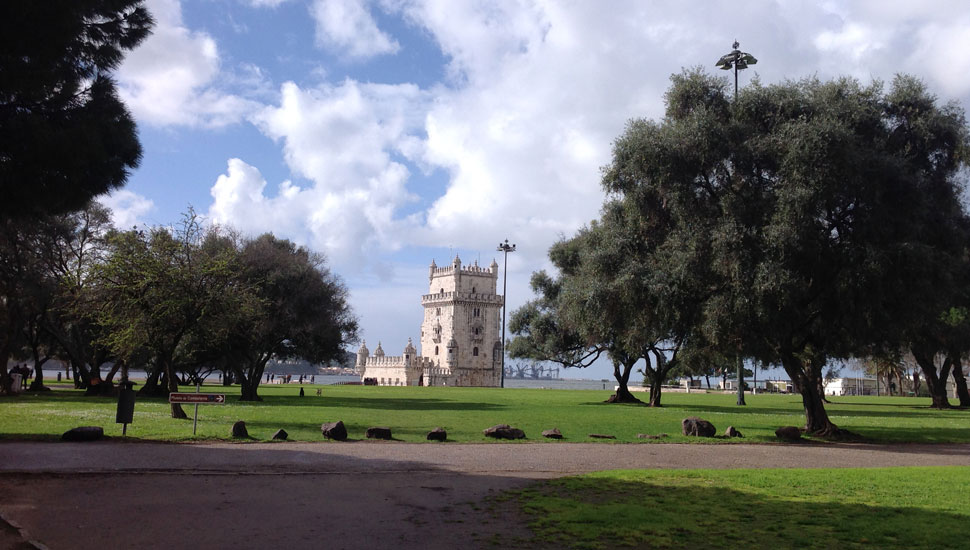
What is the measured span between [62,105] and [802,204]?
18.0 m

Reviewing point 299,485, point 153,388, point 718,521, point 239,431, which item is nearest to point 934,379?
point 239,431

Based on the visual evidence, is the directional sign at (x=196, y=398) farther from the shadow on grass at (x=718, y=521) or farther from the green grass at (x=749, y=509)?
the shadow on grass at (x=718, y=521)

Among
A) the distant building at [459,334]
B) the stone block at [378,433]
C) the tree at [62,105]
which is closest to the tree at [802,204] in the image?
the stone block at [378,433]

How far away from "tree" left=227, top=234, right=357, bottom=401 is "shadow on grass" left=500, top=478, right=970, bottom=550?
98.1 ft

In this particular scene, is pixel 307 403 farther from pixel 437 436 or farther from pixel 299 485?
pixel 299 485

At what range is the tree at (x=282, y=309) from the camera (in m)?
41.0

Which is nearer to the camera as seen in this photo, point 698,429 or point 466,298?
point 698,429

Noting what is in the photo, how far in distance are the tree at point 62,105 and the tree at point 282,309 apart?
25118 mm

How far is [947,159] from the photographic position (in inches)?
915

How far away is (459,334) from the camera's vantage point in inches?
4628

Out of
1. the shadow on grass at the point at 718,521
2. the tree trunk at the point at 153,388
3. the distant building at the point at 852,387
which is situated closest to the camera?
the shadow on grass at the point at 718,521

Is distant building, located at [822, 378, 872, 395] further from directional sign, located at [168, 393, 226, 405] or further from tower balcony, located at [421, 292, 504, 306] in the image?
directional sign, located at [168, 393, 226, 405]

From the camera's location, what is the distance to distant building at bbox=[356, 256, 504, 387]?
115m

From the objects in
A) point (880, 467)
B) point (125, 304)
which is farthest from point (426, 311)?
point (880, 467)
